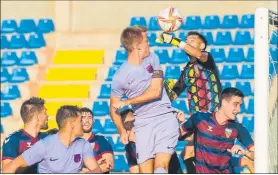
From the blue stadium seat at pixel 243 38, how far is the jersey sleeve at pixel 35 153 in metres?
7.30

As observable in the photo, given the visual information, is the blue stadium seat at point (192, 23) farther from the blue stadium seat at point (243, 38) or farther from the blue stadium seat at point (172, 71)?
the blue stadium seat at point (172, 71)

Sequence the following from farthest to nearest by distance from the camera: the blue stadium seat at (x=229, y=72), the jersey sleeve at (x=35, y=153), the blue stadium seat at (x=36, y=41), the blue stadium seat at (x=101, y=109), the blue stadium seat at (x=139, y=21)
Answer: the blue stadium seat at (x=36, y=41) → the blue stadium seat at (x=139, y=21) → the blue stadium seat at (x=229, y=72) → the blue stadium seat at (x=101, y=109) → the jersey sleeve at (x=35, y=153)

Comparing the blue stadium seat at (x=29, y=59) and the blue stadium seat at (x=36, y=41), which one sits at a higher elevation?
the blue stadium seat at (x=36, y=41)

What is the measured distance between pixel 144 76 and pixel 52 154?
1233 mm

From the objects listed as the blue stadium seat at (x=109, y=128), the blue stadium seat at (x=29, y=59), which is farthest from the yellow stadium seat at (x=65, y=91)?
the blue stadium seat at (x=109, y=128)

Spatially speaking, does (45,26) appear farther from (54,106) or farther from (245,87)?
(245,87)

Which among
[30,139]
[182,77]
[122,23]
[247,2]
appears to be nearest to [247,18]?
[247,2]

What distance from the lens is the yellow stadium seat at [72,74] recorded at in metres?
17.5

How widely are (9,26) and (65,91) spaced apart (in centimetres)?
217

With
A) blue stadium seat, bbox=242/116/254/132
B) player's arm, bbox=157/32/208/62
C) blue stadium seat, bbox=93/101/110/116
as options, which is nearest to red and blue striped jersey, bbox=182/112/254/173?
player's arm, bbox=157/32/208/62

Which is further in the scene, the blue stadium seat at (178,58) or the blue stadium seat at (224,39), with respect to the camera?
the blue stadium seat at (224,39)

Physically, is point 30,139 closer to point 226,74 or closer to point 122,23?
point 226,74

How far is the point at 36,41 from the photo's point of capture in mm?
18438

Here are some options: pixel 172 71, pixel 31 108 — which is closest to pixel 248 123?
pixel 172 71
